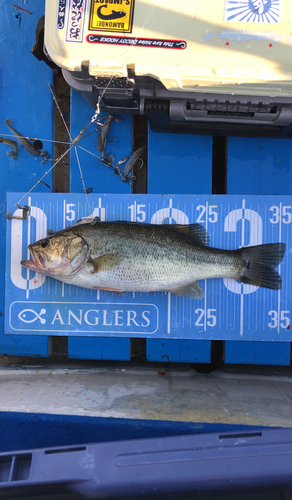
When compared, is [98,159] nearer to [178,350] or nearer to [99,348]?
[99,348]

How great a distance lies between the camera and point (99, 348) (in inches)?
93.2

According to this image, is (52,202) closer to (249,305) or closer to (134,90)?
(134,90)

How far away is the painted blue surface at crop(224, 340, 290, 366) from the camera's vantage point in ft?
7.63

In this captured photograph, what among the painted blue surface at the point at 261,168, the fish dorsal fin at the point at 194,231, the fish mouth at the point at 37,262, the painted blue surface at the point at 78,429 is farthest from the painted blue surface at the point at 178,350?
the fish mouth at the point at 37,262

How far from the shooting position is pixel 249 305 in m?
2.32

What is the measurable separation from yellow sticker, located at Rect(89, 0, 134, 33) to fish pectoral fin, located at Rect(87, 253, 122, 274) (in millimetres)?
1331

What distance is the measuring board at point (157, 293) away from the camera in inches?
91.3

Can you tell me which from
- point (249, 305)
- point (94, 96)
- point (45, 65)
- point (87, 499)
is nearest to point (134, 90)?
point (94, 96)

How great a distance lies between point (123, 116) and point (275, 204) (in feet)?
4.58

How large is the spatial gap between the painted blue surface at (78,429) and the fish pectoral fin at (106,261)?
0.98m

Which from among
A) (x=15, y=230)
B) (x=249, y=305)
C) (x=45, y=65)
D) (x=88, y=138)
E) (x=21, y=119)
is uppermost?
(x=45, y=65)

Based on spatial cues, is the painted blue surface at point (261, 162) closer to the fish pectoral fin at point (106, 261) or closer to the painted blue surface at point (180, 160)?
the painted blue surface at point (180, 160)

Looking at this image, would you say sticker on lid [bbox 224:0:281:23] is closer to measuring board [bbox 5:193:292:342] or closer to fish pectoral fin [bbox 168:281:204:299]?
measuring board [bbox 5:193:292:342]

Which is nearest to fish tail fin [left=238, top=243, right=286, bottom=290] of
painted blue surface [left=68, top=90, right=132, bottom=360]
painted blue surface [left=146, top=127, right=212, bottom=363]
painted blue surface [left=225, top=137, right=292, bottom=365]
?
painted blue surface [left=225, top=137, right=292, bottom=365]
